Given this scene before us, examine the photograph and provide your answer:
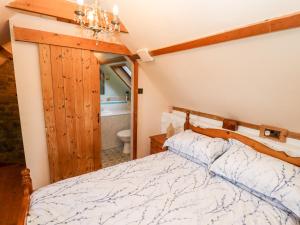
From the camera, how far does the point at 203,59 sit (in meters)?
1.87

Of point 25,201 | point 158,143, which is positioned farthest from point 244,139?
point 25,201

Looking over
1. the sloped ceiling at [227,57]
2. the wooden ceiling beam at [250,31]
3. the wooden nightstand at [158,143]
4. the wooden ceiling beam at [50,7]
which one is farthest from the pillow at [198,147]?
the wooden ceiling beam at [50,7]

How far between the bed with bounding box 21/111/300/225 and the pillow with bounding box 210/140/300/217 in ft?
0.16

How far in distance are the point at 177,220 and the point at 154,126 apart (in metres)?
2.17

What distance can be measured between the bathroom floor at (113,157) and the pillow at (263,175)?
2018 mm

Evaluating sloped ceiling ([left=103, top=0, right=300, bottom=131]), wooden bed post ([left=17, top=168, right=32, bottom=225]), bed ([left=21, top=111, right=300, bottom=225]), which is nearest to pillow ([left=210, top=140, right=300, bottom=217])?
bed ([left=21, top=111, right=300, bottom=225])

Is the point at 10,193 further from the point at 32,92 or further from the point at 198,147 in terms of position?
the point at 198,147

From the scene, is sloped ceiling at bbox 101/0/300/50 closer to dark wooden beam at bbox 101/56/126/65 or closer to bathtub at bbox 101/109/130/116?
dark wooden beam at bbox 101/56/126/65

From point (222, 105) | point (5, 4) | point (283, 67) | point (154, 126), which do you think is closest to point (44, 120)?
point (5, 4)

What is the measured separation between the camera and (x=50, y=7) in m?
1.91

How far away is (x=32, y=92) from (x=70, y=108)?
459mm

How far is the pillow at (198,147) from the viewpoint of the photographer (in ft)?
6.43

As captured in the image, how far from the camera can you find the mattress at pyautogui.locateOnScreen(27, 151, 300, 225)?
126 cm

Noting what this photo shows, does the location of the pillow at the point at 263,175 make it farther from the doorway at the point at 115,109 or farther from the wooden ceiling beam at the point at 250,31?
the doorway at the point at 115,109
